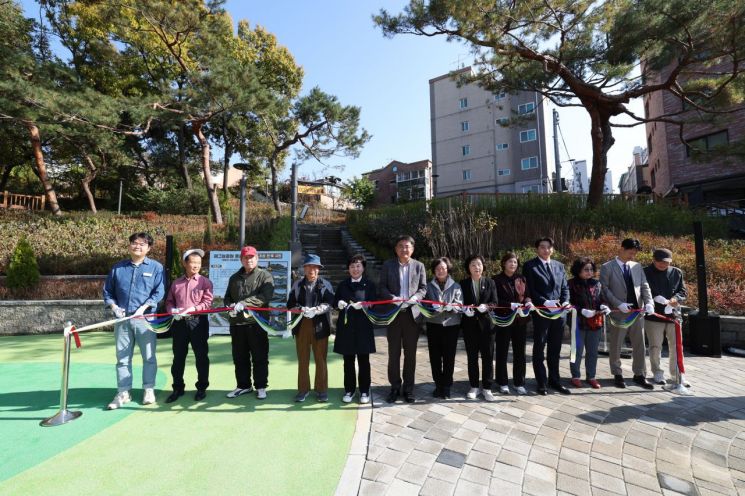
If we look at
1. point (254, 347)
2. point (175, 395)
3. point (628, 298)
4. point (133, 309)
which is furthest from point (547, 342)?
point (133, 309)

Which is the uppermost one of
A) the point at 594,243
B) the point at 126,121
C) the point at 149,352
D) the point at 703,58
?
the point at 126,121

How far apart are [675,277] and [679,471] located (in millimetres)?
2725

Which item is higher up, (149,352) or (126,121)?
(126,121)

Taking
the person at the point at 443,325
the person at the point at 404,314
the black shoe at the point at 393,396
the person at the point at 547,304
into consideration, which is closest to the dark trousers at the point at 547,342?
the person at the point at 547,304

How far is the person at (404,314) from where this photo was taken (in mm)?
3793

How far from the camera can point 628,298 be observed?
14.3 ft

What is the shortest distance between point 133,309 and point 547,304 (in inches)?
178

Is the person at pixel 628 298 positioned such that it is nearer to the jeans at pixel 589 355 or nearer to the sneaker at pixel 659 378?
the sneaker at pixel 659 378

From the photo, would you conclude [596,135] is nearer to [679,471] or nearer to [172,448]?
[679,471]

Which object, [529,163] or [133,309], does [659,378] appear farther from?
[529,163]

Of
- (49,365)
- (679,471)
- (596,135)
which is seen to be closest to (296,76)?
(596,135)

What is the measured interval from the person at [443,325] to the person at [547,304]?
95cm

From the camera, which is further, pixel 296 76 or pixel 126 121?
pixel 296 76

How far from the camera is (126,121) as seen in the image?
1592 cm
